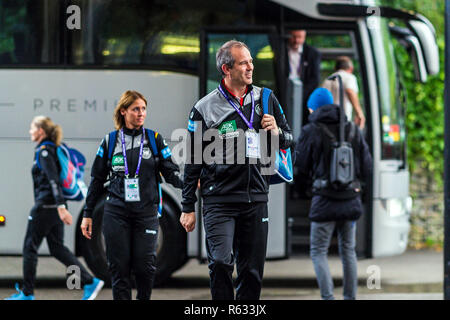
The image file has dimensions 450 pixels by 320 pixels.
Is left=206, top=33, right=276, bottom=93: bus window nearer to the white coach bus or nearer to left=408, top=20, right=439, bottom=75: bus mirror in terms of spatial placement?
the white coach bus

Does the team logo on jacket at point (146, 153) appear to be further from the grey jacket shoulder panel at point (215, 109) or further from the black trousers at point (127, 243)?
the grey jacket shoulder panel at point (215, 109)

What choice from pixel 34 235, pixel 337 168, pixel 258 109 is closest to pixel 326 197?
pixel 337 168

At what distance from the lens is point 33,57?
827 centimetres

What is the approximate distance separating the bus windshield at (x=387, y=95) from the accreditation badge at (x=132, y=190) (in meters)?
3.90

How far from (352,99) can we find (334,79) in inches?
36.2

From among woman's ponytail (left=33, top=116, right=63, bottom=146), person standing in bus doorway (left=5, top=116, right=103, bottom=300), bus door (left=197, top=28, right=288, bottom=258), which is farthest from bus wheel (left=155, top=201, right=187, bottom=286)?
woman's ponytail (left=33, top=116, right=63, bottom=146)

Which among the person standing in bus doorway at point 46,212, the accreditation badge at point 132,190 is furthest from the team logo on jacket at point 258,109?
the person standing in bus doorway at point 46,212

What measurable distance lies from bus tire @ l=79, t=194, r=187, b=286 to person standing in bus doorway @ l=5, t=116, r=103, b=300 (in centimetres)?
70

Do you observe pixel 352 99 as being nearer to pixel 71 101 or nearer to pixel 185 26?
pixel 185 26

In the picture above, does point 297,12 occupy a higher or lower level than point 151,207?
higher

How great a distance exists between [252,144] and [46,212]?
3.05m

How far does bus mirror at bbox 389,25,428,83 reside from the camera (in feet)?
32.0

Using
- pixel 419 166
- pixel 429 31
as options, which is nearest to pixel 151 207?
pixel 429 31

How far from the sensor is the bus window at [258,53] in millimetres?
8219
